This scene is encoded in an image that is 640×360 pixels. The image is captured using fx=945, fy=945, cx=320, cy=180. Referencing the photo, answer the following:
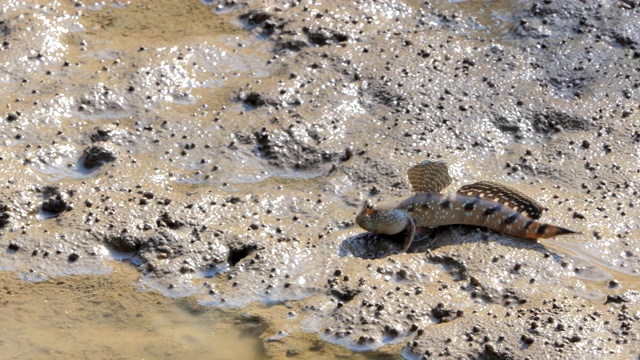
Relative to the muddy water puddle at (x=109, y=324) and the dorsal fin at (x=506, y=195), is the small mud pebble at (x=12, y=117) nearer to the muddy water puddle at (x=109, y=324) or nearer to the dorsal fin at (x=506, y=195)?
the muddy water puddle at (x=109, y=324)

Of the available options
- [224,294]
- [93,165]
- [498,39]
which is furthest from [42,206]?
[498,39]

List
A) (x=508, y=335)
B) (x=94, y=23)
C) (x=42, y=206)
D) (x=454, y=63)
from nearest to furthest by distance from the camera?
1. (x=508, y=335)
2. (x=42, y=206)
3. (x=454, y=63)
4. (x=94, y=23)

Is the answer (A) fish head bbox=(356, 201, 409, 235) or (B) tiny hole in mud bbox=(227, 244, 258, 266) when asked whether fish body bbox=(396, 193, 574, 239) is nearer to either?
(A) fish head bbox=(356, 201, 409, 235)

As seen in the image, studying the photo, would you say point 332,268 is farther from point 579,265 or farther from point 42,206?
point 42,206

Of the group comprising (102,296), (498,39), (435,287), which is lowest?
(102,296)

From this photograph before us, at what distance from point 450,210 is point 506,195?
33cm

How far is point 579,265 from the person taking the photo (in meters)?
5.33

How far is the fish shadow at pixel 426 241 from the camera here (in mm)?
5465

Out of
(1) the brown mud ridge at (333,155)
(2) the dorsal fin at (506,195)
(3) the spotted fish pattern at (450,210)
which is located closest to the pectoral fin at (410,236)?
(3) the spotted fish pattern at (450,210)

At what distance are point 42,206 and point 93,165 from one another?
1.52 ft

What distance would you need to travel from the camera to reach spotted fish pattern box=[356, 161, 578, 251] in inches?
214

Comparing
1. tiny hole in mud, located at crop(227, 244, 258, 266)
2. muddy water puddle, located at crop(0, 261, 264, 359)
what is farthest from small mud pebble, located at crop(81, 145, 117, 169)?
tiny hole in mud, located at crop(227, 244, 258, 266)

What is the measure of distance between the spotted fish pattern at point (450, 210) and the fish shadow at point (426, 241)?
0.05 metres

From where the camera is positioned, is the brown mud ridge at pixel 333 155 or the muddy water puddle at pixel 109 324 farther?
the brown mud ridge at pixel 333 155
